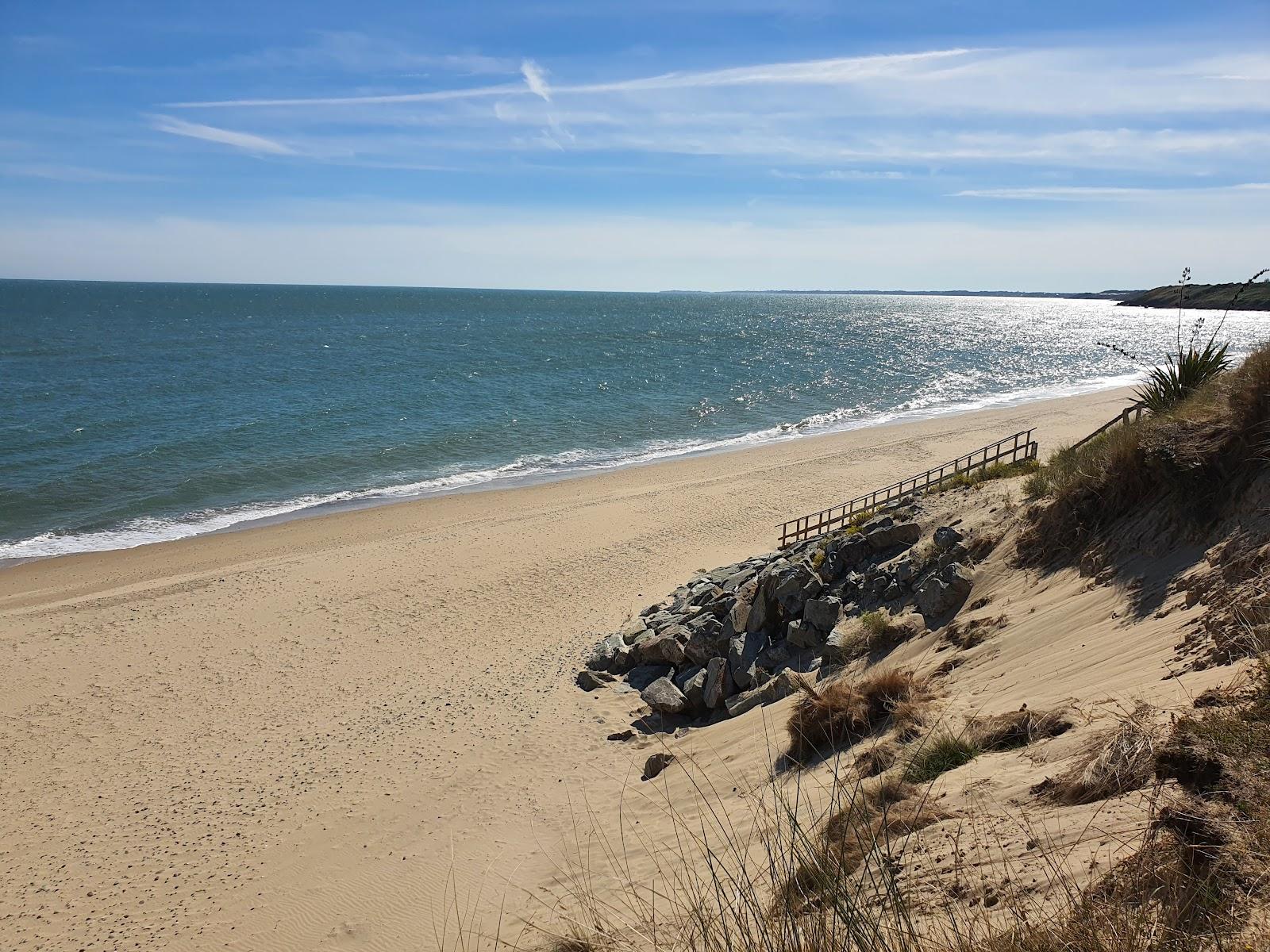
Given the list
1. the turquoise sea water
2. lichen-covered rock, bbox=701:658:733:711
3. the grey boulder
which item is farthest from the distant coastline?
the turquoise sea water

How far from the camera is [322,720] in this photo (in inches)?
525

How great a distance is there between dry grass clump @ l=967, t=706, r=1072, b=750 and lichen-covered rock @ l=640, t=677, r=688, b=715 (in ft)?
20.1

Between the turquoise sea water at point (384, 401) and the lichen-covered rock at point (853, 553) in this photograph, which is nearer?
the lichen-covered rock at point (853, 553)

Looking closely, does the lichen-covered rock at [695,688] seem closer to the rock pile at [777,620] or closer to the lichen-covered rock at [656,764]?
the rock pile at [777,620]

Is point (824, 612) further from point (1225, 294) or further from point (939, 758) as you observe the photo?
point (1225, 294)

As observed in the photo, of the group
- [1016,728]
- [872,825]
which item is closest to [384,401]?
[1016,728]

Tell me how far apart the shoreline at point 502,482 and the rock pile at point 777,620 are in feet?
53.1

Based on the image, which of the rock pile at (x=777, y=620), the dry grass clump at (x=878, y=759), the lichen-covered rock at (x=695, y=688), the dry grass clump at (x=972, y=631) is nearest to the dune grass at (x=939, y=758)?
the dry grass clump at (x=878, y=759)

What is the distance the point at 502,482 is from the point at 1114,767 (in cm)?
2769

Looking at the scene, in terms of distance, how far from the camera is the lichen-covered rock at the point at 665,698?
12413 mm

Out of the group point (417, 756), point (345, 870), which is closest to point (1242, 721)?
point (345, 870)

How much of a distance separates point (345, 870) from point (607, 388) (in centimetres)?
4481

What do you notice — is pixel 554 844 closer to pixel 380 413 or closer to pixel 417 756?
pixel 417 756

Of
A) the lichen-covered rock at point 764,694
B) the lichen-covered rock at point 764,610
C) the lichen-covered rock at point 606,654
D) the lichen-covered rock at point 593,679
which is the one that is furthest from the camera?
the lichen-covered rock at point 606,654
